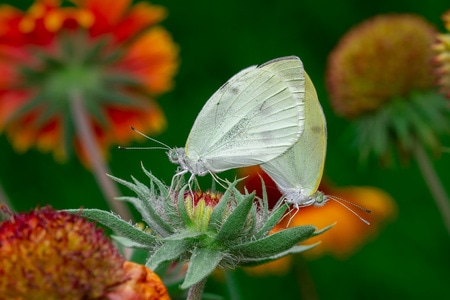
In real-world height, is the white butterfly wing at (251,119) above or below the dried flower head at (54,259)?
below

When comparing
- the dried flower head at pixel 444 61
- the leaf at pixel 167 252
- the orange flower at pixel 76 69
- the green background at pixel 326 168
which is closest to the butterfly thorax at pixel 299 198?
the leaf at pixel 167 252

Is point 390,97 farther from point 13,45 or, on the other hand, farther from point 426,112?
point 13,45

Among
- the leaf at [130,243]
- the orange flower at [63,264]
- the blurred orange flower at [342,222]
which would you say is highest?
the orange flower at [63,264]

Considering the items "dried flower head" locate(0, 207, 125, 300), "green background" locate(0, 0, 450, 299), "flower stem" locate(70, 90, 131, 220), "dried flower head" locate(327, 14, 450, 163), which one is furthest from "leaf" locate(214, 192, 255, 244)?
"green background" locate(0, 0, 450, 299)

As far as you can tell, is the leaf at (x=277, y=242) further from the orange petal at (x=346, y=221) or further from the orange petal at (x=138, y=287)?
the orange petal at (x=346, y=221)

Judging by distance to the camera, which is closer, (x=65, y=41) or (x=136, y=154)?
(x=65, y=41)

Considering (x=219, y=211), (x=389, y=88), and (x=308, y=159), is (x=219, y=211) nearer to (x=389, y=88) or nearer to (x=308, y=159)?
(x=308, y=159)

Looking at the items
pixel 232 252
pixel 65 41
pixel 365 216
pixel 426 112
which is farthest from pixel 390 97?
pixel 232 252

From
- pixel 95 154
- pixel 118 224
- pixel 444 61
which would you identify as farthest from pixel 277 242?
pixel 95 154
